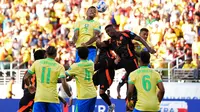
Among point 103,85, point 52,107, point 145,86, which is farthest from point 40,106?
point 103,85

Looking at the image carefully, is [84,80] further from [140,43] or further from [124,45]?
[140,43]

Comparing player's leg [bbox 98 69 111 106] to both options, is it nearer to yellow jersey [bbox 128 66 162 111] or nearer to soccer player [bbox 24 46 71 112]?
soccer player [bbox 24 46 71 112]

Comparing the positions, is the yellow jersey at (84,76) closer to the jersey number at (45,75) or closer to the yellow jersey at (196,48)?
the jersey number at (45,75)

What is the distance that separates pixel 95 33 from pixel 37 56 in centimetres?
338

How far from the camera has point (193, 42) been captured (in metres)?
28.1

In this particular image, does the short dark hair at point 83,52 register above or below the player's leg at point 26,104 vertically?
above

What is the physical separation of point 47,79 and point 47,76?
0.23 ft

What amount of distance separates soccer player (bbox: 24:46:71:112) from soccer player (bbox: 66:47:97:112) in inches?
41.6

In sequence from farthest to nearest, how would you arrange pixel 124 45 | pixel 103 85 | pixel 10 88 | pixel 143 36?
pixel 10 88
pixel 103 85
pixel 143 36
pixel 124 45

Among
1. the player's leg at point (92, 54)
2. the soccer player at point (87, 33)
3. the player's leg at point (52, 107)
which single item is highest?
the soccer player at point (87, 33)

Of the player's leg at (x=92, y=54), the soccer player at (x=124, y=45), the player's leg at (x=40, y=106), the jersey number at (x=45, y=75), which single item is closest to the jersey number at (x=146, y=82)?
the jersey number at (x=45, y=75)

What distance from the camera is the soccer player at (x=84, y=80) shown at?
1783cm

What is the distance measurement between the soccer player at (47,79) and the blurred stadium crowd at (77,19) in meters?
10.7

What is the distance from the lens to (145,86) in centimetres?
1545
